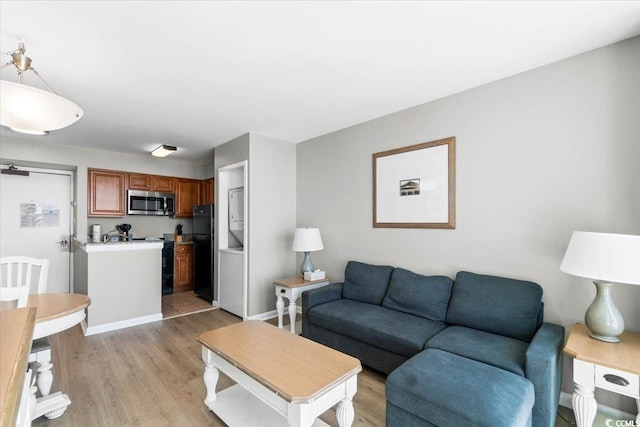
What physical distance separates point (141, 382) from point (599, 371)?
3.04 metres

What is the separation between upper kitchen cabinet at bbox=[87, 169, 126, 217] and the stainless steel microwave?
114 millimetres

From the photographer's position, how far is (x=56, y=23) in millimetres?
1680

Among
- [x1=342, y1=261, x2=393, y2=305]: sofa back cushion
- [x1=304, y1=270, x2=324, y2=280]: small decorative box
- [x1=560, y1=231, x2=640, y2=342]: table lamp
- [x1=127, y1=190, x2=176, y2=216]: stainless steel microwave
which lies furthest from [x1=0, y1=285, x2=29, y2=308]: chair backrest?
[x1=560, y1=231, x2=640, y2=342]: table lamp

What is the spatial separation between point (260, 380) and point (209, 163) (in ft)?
16.3

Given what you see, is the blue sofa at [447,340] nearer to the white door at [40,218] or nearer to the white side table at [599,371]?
the white side table at [599,371]

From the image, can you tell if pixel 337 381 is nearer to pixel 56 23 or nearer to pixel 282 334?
pixel 282 334

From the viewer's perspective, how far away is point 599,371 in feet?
4.85

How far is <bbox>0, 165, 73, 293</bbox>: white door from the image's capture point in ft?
13.7

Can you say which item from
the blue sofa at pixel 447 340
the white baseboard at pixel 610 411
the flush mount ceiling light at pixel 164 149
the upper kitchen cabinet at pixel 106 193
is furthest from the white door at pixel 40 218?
the white baseboard at pixel 610 411

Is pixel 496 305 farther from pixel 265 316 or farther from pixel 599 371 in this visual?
pixel 265 316

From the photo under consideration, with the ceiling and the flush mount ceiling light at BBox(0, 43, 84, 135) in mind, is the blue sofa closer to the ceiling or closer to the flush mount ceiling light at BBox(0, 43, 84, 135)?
the ceiling

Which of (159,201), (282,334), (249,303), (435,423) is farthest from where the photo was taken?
(159,201)

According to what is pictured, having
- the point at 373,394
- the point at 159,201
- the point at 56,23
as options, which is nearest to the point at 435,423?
the point at 373,394

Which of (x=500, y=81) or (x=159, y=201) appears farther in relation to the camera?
(x=159, y=201)
